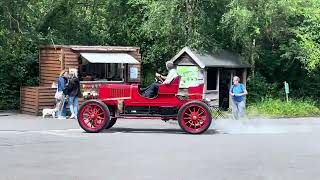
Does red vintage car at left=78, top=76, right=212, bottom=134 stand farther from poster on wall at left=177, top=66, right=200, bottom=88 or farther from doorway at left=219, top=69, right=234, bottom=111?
doorway at left=219, top=69, right=234, bottom=111

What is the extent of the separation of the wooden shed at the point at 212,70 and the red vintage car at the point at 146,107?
6989mm

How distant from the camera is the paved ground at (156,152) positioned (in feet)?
32.3

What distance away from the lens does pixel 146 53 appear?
28.7m

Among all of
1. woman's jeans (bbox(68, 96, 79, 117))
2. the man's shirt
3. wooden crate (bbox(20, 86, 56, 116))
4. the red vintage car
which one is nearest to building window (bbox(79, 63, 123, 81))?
wooden crate (bbox(20, 86, 56, 116))

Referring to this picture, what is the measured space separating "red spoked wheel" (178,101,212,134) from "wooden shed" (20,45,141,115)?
6.31 m

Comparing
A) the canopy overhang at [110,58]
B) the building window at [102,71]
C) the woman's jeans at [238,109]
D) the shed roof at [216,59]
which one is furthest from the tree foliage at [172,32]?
the woman's jeans at [238,109]

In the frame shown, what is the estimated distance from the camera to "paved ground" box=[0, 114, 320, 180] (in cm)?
984

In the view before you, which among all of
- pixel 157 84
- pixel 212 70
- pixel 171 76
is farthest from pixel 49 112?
pixel 212 70

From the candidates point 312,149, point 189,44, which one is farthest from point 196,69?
point 312,149

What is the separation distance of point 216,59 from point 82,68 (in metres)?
5.86

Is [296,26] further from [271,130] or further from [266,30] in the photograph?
[271,130]

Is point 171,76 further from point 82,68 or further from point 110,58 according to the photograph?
point 82,68

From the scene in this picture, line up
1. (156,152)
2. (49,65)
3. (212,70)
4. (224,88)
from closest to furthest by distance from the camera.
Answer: (156,152)
(49,65)
(212,70)
(224,88)

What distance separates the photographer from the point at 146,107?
1719cm
